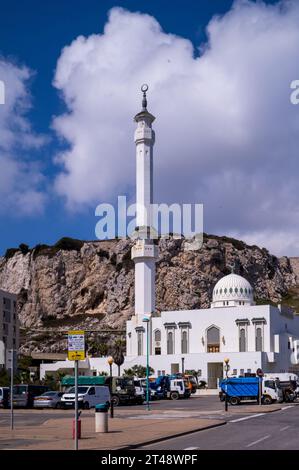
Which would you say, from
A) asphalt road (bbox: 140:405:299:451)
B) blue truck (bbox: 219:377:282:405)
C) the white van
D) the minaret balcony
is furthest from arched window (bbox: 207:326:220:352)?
asphalt road (bbox: 140:405:299:451)

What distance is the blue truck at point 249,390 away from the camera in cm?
4300

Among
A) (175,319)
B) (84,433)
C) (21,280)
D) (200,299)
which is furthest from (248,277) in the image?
(84,433)

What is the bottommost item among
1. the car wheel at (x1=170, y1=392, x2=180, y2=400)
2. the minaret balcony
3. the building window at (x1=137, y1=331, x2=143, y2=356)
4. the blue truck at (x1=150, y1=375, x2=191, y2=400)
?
the car wheel at (x1=170, y1=392, x2=180, y2=400)

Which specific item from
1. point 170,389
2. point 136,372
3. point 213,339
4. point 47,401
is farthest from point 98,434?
point 213,339

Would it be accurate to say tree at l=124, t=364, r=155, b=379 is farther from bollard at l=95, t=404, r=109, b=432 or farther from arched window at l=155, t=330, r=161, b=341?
bollard at l=95, t=404, r=109, b=432

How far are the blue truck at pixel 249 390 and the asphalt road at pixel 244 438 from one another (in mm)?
15269

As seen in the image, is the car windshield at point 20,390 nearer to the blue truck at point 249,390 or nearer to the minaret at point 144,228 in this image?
the blue truck at point 249,390

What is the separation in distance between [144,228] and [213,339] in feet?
51.4

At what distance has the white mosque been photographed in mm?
81062

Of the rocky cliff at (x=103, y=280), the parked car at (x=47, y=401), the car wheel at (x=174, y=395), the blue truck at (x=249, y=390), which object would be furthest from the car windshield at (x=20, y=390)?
the rocky cliff at (x=103, y=280)

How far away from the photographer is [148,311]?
86375mm

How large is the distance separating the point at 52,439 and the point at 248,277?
126887 millimetres

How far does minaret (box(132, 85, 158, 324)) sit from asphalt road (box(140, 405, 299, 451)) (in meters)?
57.8
